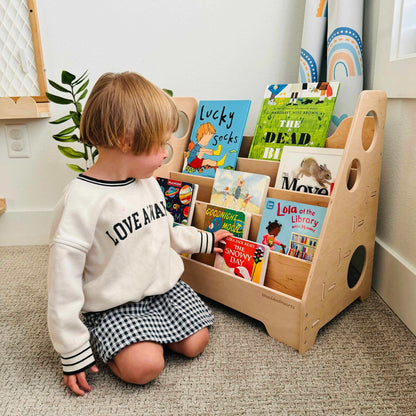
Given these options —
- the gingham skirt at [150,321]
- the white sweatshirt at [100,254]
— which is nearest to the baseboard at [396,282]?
the gingham skirt at [150,321]

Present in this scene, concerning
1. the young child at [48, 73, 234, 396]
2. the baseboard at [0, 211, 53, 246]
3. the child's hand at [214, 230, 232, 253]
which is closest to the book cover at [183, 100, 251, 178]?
the child's hand at [214, 230, 232, 253]

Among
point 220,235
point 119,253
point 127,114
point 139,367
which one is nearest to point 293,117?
point 220,235

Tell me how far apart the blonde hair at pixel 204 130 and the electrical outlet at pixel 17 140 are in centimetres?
78

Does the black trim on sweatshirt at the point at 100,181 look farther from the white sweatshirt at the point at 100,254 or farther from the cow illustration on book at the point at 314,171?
the cow illustration on book at the point at 314,171

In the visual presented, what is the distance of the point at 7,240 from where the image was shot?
66.0 inches

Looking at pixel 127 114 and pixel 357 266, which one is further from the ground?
pixel 127 114

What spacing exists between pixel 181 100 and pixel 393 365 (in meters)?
1.04

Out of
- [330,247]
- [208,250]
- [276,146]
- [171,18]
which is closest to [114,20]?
[171,18]

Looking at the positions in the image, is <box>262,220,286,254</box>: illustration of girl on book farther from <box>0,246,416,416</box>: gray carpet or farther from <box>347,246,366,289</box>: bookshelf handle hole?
<box>347,246,366,289</box>: bookshelf handle hole

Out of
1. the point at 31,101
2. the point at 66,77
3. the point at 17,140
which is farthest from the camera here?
the point at 17,140

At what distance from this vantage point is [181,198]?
47.0 inches

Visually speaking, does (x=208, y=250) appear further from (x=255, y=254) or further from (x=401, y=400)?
(x=401, y=400)

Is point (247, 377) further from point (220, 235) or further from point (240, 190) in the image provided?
point (240, 190)

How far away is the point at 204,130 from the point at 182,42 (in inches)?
17.5
